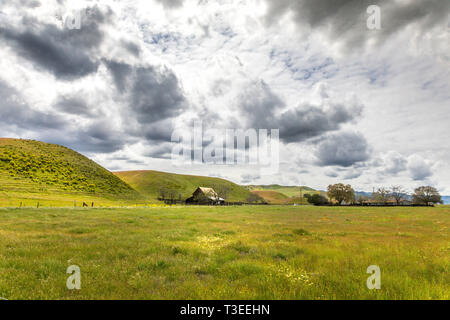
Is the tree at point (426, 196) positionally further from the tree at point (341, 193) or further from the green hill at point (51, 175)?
the green hill at point (51, 175)

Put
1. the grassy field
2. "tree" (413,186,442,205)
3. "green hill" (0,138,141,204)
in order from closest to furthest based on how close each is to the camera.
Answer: the grassy field
"green hill" (0,138,141,204)
"tree" (413,186,442,205)

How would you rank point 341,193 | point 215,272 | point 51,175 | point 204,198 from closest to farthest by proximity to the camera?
point 215,272 → point 51,175 → point 341,193 → point 204,198

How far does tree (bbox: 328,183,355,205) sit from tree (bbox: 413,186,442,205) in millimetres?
38873

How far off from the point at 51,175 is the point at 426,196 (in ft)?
629

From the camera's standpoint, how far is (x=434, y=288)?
588cm

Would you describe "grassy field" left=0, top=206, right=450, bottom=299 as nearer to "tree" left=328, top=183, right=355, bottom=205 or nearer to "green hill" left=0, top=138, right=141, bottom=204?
"green hill" left=0, top=138, right=141, bottom=204

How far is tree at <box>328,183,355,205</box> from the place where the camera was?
422 ft

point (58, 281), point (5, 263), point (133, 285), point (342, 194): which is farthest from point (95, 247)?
point (342, 194)

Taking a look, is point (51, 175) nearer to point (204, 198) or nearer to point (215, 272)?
point (204, 198)

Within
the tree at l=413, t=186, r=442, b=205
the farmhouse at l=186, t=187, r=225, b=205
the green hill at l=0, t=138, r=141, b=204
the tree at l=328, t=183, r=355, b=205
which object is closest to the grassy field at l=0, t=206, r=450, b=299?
the green hill at l=0, t=138, r=141, b=204

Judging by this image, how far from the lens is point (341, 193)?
129 meters

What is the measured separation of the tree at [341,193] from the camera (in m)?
128

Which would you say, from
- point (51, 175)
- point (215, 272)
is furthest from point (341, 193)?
point (51, 175)
